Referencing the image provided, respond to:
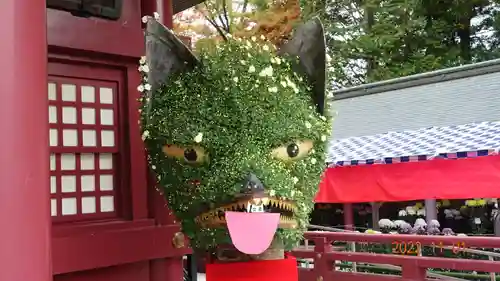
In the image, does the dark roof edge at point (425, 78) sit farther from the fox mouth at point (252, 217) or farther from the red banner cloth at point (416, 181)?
the fox mouth at point (252, 217)

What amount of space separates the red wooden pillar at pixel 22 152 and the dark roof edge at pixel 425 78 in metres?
8.90

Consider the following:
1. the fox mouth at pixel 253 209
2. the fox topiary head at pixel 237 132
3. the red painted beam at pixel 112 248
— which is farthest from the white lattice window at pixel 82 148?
the fox mouth at pixel 253 209

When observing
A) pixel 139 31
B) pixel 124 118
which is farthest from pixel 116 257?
pixel 139 31

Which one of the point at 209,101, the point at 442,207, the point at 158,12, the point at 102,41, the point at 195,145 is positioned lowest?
the point at 442,207

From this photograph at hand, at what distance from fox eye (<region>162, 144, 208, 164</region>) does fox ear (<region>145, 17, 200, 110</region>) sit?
0.23 meters

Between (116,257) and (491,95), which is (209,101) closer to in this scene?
(116,257)

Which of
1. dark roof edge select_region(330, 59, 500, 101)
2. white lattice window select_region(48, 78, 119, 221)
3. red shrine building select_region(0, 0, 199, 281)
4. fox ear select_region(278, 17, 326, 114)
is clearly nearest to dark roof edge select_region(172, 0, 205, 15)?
red shrine building select_region(0, 0, 199, 281)

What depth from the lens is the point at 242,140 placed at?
7.63 ft

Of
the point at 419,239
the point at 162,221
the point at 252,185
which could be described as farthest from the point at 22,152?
the point at 419,239

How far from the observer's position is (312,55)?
8.38 feet

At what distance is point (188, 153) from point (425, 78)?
8.55 meters

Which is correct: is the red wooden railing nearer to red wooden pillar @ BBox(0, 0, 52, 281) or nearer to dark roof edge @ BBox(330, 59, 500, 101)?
red wooden pillar @ BBox(0, 0, 52, 281)

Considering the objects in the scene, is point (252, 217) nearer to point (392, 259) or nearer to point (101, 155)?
point (101, 155)

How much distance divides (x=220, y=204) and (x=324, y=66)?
0.76 m
